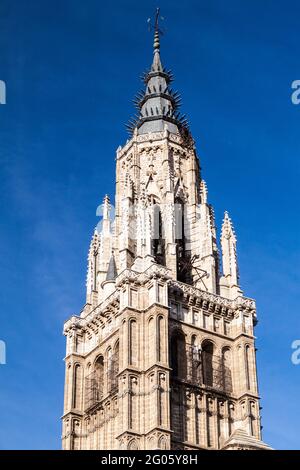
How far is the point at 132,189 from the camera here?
65250 mm

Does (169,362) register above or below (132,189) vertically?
below

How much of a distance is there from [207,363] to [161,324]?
4.46 meters

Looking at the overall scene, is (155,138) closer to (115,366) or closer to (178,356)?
(178,356)

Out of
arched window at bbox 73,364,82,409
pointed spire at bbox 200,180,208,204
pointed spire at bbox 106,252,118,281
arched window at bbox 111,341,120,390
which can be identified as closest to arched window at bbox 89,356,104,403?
arched window at bbox 73,364,82,409

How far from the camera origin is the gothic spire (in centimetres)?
6906

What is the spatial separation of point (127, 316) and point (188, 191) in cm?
1316

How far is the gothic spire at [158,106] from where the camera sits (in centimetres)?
6906

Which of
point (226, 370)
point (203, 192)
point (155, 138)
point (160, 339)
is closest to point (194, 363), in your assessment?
point (226, 370)

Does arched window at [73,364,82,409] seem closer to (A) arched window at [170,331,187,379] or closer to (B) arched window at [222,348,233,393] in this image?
(A) arched window at [170,331,187,379]

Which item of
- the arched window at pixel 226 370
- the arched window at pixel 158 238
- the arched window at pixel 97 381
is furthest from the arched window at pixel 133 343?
the arched window at pixel 158 238

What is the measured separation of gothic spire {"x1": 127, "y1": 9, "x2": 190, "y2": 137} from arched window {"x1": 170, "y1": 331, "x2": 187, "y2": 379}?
1623 cm
